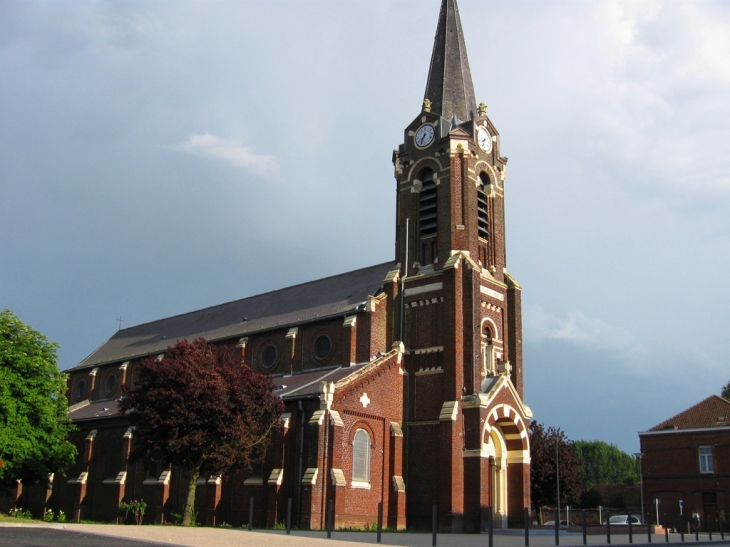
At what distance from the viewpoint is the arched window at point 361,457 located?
35.3 meters

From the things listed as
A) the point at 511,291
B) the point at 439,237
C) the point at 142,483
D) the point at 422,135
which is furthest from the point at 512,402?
the point at 142,483

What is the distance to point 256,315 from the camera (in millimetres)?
49594

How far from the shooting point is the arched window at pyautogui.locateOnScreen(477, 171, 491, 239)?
141 ft

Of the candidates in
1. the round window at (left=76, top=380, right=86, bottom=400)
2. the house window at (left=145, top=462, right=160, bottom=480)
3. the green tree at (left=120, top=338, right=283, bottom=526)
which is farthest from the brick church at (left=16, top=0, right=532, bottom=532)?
the round window at (left=76, top=380, right=86, bottom=400)

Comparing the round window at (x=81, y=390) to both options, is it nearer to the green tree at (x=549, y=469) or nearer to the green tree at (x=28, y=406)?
the green tree at (x=28, y=406)

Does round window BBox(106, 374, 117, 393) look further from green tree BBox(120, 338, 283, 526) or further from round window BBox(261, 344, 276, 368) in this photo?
green tree BBox(120, 338, 283, 526)

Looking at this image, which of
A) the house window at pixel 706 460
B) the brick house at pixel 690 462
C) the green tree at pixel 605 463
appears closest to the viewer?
the brick house at pixel 690 462

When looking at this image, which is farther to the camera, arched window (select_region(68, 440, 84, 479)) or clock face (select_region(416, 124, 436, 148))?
arched window (select_region(68, 440, 84, 479))

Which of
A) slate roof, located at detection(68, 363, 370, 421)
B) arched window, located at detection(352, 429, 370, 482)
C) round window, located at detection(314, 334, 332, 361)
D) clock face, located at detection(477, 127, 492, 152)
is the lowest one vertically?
arched window, located at detection(352, 429, 370, 482)

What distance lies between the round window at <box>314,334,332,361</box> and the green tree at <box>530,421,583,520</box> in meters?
18.7

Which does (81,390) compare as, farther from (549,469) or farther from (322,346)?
(549,469)

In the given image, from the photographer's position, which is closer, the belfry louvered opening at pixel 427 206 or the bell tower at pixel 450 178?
the bell tower at pixel 450 178

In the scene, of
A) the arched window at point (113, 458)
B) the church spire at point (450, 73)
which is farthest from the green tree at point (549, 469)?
the arched window at point (113, 458)

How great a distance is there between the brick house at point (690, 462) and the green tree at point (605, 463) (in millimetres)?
43597
